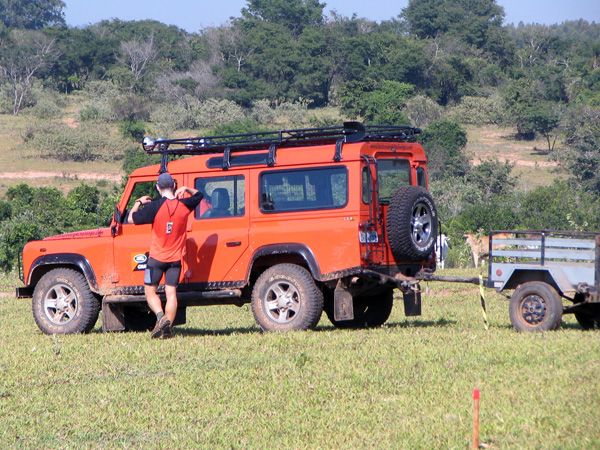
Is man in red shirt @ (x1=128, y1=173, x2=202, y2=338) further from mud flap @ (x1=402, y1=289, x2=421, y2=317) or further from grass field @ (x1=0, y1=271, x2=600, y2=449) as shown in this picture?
mud flap @ (x1=402, y1=289, x2=421, y2=317)

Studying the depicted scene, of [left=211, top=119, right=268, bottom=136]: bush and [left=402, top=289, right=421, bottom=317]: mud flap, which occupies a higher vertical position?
[left=211, top=119, right=268, bottom=136]: bush

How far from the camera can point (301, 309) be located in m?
13.4

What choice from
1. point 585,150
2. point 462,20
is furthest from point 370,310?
point 462,20

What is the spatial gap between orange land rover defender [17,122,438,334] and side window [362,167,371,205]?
0.06ft

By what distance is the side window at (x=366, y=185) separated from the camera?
13227mm

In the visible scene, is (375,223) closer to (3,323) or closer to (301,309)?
(301,309)

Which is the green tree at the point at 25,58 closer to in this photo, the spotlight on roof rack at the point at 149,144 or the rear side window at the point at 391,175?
the spotlight on roof rack at the point at 149,144

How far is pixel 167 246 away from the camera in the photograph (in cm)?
1361

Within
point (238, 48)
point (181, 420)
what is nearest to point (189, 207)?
point (181, 420)

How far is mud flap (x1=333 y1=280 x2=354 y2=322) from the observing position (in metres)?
13.4

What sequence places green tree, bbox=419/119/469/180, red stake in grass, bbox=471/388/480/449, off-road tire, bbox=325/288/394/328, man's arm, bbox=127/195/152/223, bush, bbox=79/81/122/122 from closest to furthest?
red stake in grass, bbox=471/388/480/449 → man's arm, bbox=127/195/152/223 → off-road tire, bbox=325/288/394/328 → green tree, bbox=419/119/469/180 → bush, bbox=79/81/122/122

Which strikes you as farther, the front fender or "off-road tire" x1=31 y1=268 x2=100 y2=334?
"off-road tire" x1=31 y1=268 x2=100 y2=334

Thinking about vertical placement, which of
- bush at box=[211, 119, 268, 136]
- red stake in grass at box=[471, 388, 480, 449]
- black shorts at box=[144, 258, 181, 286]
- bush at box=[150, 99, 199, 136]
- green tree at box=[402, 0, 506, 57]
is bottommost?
red stake in grass at box=[471, 388, 480, 449]

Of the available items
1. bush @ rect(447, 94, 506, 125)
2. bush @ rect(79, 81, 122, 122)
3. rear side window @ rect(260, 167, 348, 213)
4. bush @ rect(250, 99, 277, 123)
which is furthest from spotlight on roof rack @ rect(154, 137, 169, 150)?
bush @ rect(447, 94, 506, 125)
